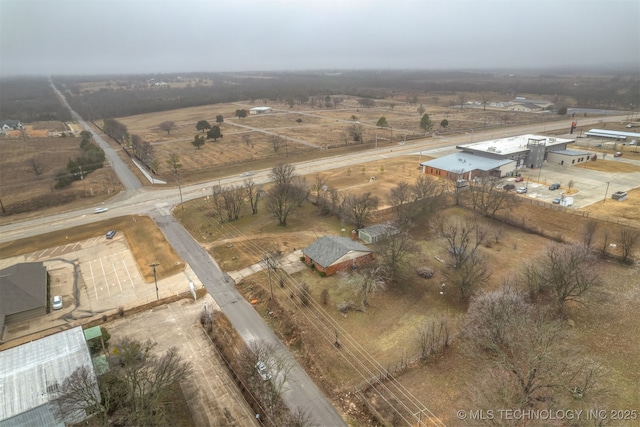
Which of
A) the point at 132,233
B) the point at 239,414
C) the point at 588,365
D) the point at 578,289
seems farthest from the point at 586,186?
the point at 132,233

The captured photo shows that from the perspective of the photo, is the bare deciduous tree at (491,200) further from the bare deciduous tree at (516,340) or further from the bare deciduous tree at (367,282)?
the bare deciduous tree at (367,282)

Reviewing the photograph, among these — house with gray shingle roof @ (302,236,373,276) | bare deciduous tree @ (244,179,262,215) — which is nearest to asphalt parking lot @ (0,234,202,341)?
house with gray shingle roof @ (302,236,373,276)

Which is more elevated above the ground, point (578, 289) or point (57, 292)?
point (578, 289)

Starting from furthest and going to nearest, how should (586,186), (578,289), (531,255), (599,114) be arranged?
(599,114), (586,186), (531,255), (578,289)

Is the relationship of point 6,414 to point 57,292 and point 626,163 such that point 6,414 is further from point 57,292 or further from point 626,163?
point 626,163

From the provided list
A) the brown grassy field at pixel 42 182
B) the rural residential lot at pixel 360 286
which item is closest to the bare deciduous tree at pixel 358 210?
the rural residential lot at pixel 360 286

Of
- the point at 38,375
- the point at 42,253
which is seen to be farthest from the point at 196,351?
the point at 42,253
